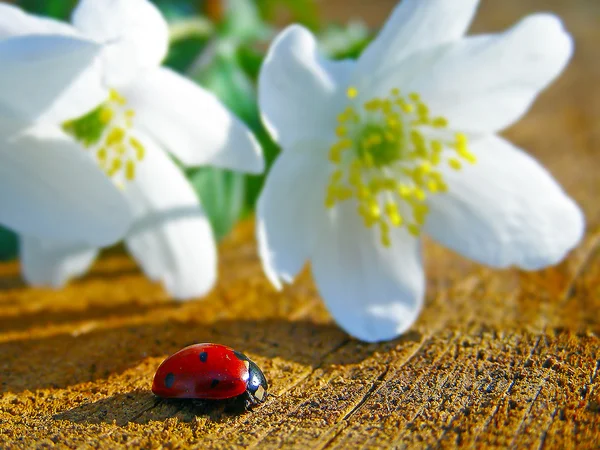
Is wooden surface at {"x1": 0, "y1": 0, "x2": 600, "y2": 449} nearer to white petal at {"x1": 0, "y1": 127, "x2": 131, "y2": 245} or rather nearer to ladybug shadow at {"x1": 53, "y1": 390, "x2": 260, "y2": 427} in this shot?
ladybug shadow at {"x1": 53, "y1": 390, "x2": 260, "y2": 427}

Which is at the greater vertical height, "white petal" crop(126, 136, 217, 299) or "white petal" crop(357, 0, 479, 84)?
"white petal" crop(357, 0, 479, 84)

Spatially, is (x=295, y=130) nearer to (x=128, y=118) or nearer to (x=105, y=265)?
(x=128, y=118)

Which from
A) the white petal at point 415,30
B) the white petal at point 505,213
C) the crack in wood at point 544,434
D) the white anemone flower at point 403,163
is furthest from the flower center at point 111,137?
the crack in wood at point 544,434

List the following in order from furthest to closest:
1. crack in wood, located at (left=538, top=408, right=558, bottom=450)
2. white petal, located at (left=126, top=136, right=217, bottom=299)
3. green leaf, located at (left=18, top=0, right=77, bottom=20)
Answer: green leaf, located at (left=18, top=0, right=77, bottom=20) < white petal, located at (left=126, top=136, right=217, bottom=299) < crack in wood, located at (left=538, top=408, right=558, bottom=450)

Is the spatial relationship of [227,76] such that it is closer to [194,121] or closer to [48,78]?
[194,121]

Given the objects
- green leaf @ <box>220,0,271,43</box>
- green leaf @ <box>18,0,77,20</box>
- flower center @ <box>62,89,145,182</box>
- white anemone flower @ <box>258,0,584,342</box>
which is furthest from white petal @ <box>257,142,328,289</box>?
green leaf @ <box>18,0,77,20</box>
